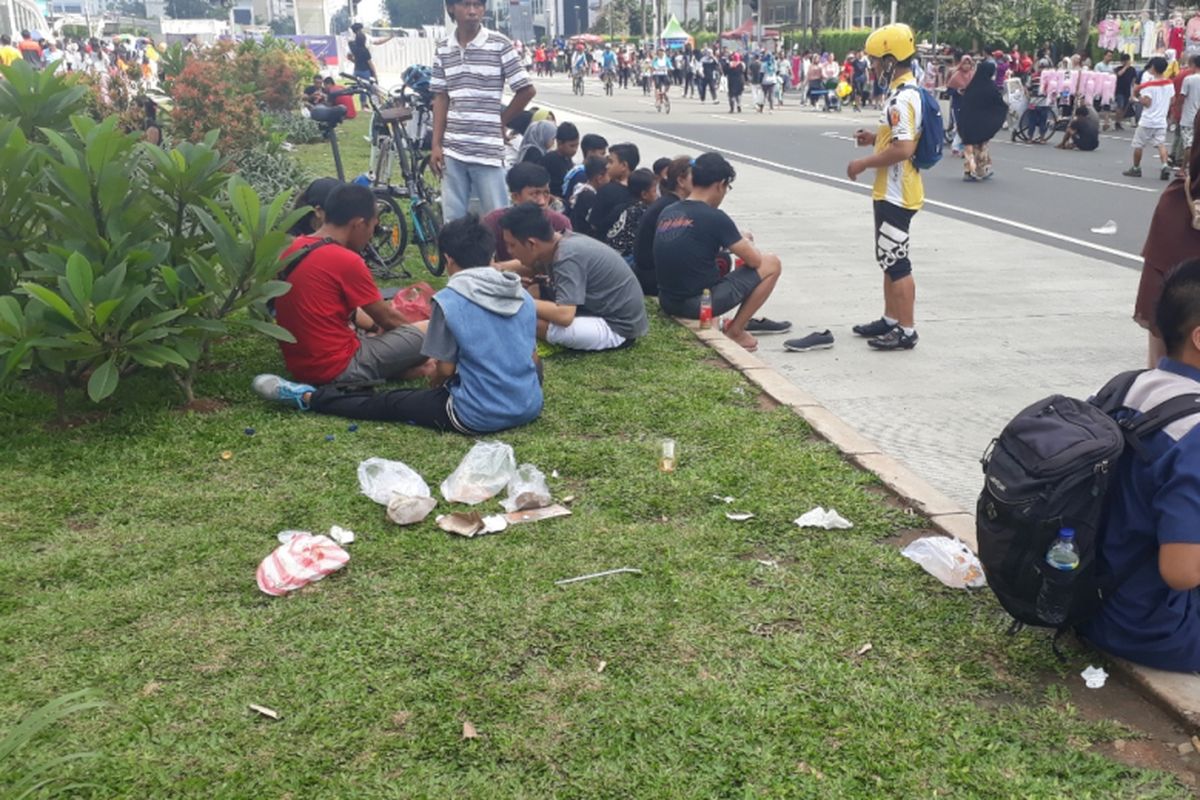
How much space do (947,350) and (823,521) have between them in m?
3.40

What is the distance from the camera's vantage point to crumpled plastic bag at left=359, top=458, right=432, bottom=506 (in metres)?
4.67

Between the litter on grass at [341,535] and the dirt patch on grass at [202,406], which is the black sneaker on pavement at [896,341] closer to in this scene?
the dirt patch on grass at [202,406]

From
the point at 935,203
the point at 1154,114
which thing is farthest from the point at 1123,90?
the point at 935,203

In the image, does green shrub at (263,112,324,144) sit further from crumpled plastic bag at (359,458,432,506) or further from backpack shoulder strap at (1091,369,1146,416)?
backpack shoulder strap at (1091,369,1146,416)

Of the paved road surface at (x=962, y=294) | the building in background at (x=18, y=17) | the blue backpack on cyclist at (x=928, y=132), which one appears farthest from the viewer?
the building in background at (x=18, y=17)

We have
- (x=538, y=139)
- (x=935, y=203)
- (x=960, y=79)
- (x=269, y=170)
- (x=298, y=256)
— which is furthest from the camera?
(x=960, y=79)

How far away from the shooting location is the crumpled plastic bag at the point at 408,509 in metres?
4.46

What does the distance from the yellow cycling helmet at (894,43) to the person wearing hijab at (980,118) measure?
9.73 metres

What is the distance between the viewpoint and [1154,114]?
16.4 meters

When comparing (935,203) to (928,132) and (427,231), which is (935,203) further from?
(928,132)

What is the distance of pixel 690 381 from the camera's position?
641cm

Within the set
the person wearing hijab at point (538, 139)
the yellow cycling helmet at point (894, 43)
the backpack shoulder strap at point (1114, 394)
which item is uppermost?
the yellow cycling helmet at point (894, 43)

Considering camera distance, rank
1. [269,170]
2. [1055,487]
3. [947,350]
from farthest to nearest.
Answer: [269,170] < [947,350] < [1055,487]

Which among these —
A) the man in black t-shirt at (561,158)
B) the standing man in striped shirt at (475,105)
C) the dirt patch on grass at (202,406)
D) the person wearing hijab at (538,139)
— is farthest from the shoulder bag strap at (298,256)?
the person wearing hijab at (538,139)
